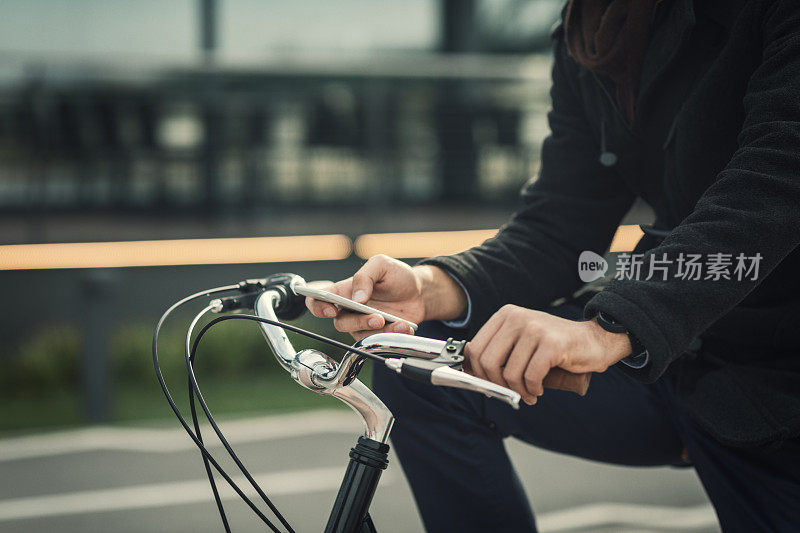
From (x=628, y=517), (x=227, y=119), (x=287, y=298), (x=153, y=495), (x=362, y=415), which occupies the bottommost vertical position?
(x=153, y=495)

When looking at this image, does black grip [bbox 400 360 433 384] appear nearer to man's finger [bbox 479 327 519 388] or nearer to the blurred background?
man's finger [bbox 479 327 519 388]

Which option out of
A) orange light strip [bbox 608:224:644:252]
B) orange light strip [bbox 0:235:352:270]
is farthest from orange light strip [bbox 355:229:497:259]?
orange light strip [bbox 608:224:644:252]

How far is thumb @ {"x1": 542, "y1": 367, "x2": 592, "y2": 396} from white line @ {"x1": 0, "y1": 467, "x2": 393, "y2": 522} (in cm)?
218

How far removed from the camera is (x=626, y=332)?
92 cm

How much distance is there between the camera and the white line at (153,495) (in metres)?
2.81

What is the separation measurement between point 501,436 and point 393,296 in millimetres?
366

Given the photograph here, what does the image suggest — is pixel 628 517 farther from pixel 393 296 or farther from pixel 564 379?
pixel 564 379

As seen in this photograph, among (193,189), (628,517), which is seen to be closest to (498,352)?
(628,517)

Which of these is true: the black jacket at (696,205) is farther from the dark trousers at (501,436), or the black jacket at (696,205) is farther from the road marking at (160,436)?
the road marking at (160,436)

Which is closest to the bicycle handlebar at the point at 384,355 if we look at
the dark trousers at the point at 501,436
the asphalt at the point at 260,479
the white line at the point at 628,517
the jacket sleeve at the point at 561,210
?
the dark trousers at the point at 501,436

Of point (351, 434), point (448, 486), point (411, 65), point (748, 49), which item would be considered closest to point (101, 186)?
point (411, 65)

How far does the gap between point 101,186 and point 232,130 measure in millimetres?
902

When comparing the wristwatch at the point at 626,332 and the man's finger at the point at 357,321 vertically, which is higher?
the wristwatch at the point at 626,332

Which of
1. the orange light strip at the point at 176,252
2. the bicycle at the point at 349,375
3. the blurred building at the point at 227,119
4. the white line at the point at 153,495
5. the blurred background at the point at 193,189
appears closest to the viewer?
the bicycle at the point at 349,375
